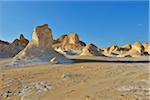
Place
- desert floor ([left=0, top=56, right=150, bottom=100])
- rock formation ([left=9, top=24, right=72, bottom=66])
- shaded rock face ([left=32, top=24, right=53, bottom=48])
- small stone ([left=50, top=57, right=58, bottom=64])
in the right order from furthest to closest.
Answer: shaded rock face ([left=32, top=24, right=53, bottom=48]) < rock formation ([left=9, top=24, right=72, bottom=66]) < small stone ([left=50, top=57, right=58, bottom=64]) < desert floor ([left=0, top=56, right=150, bottom=100])

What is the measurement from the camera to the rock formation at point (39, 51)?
2038cm

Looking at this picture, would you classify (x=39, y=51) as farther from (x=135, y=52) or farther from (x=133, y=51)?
(x=133, y=51)

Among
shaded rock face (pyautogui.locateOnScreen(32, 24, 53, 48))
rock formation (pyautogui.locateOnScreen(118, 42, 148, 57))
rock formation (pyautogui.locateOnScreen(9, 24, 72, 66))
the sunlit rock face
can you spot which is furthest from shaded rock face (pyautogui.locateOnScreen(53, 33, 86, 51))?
rock formation (pyautogui.locateOnScreen(9, 24, 72, 66))

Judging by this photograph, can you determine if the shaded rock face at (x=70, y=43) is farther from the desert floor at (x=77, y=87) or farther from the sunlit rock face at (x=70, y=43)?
the desert floor at (x=77, y=87)

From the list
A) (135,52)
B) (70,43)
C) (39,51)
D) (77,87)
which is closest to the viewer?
(77,87)

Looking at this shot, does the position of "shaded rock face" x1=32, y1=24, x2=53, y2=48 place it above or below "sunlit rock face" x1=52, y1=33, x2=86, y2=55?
below

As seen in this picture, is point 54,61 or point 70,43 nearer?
point 54,61

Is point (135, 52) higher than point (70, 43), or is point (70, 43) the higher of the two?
point (70, 43)

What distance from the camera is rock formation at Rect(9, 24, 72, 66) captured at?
20.4 metres

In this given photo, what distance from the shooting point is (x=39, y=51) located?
22.2 meters

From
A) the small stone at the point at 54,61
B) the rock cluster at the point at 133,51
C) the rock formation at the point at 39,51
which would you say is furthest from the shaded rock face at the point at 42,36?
the rock cluster at the point at 133,51

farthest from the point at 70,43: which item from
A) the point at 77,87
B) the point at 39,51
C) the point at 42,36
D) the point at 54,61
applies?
the point at 77,87

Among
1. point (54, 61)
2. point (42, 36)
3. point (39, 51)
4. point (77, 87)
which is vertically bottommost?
point (77, 87)

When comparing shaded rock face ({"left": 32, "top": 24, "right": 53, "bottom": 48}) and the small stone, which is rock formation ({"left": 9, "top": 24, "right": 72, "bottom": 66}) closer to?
shaded rock face ({"left": 32, "top": 24, "right": 53, "bottom": 48})
